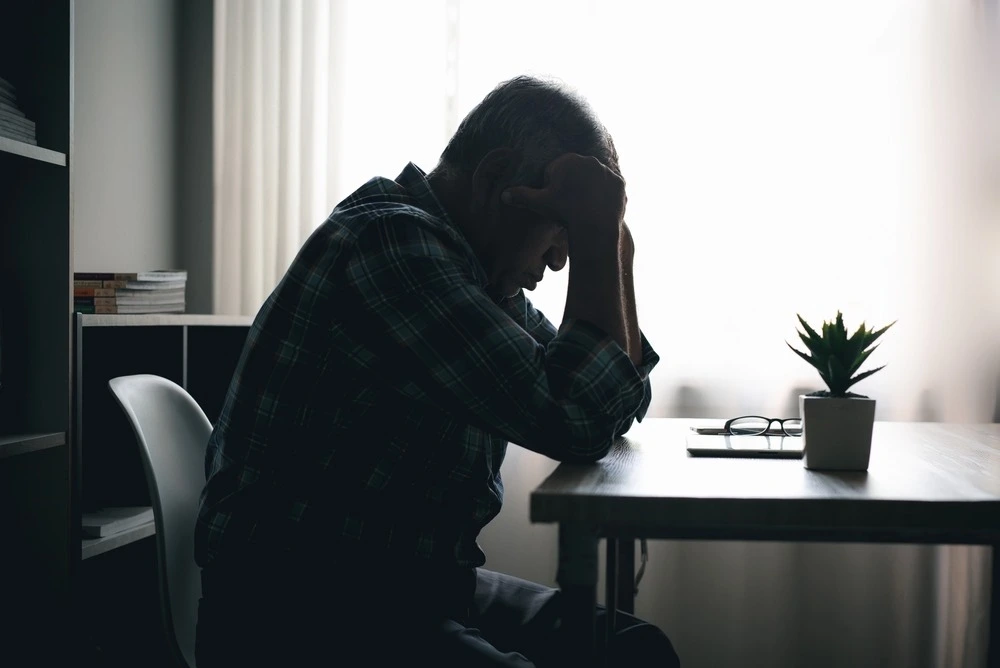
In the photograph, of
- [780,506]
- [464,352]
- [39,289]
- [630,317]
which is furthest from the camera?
[39,289]

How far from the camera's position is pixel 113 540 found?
5.69 feet

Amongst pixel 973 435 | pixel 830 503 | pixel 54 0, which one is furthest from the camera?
pixel 54 0

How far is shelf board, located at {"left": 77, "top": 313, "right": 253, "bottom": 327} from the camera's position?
1.64m

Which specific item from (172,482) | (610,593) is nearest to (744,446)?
(610,593)

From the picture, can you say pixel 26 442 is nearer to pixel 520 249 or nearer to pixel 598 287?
pixel 520 249

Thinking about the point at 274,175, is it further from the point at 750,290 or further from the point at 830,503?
the point at 830,503

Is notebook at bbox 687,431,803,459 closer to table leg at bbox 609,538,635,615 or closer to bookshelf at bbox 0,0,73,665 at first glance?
table leg at bbox 609,538,635,615

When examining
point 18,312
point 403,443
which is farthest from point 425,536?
point 18,312

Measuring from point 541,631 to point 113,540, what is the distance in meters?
0.98

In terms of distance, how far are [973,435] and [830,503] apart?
796 mm

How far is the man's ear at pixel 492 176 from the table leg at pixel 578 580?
0.49m

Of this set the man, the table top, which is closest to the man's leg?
the man

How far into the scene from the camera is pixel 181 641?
48.0 inches

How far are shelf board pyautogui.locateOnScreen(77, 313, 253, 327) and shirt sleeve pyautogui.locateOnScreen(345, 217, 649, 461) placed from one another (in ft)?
2.88
